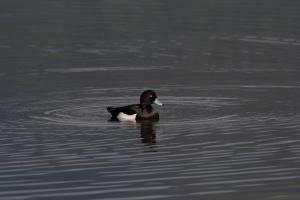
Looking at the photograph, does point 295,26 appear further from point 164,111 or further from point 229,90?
point 164,111

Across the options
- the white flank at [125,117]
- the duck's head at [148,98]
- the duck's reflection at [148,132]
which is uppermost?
the duck's head at [148,98]

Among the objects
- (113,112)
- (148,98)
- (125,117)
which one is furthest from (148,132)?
(148,98)

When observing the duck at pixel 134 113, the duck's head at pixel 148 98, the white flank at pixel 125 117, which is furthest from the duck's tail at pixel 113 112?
the duck's head at pixel 148 98

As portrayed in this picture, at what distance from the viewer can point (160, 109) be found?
29609 mm

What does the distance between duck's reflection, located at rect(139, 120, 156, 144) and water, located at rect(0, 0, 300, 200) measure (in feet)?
0.22

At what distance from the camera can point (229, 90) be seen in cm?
3247

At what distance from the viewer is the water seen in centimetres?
1997

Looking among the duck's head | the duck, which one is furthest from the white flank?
the duck's head

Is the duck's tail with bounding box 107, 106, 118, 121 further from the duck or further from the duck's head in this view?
the duck's head

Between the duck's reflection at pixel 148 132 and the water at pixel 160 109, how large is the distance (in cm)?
7

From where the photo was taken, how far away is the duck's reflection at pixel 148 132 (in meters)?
24.6

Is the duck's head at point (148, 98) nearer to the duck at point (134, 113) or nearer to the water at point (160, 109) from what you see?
the duck at point (134, 113)

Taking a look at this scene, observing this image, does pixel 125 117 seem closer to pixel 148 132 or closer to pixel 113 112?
pixel 113 112

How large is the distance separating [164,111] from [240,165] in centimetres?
787
